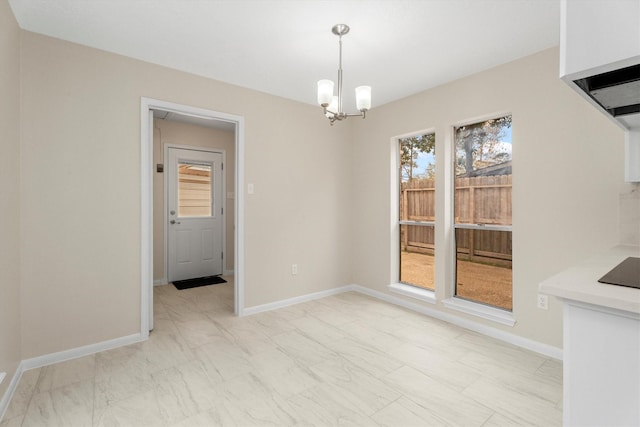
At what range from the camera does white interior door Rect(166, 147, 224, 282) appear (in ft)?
15.4

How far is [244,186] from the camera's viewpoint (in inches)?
130

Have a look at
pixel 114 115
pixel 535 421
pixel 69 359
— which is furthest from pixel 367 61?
pixel 69 359

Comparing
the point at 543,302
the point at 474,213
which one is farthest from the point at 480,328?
the point at 474,213

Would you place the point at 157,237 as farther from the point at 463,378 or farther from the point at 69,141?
the point at 463,378

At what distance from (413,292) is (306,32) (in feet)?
9.43

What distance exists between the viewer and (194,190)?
4926mm

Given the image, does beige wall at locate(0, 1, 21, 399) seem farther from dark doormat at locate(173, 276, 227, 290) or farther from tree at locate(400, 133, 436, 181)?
tree at locate(400, 133, 436, 181)

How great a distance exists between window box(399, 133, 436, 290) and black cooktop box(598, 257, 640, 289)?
2057mm

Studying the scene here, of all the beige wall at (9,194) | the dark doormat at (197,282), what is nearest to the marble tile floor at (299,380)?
the beige wall at (9,194)

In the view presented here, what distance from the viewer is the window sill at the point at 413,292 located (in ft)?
11.0

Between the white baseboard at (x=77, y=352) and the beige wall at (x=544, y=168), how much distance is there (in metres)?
3.04

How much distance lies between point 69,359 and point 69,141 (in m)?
1.73

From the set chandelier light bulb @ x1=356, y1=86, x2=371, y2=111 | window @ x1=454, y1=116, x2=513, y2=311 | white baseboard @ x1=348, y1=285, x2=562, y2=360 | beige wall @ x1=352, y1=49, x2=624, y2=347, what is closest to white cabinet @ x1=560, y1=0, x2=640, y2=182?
chandelier light bulb @ x1=356, y1=86, x2=371, y2=111

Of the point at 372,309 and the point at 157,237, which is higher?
the point at 157,237
